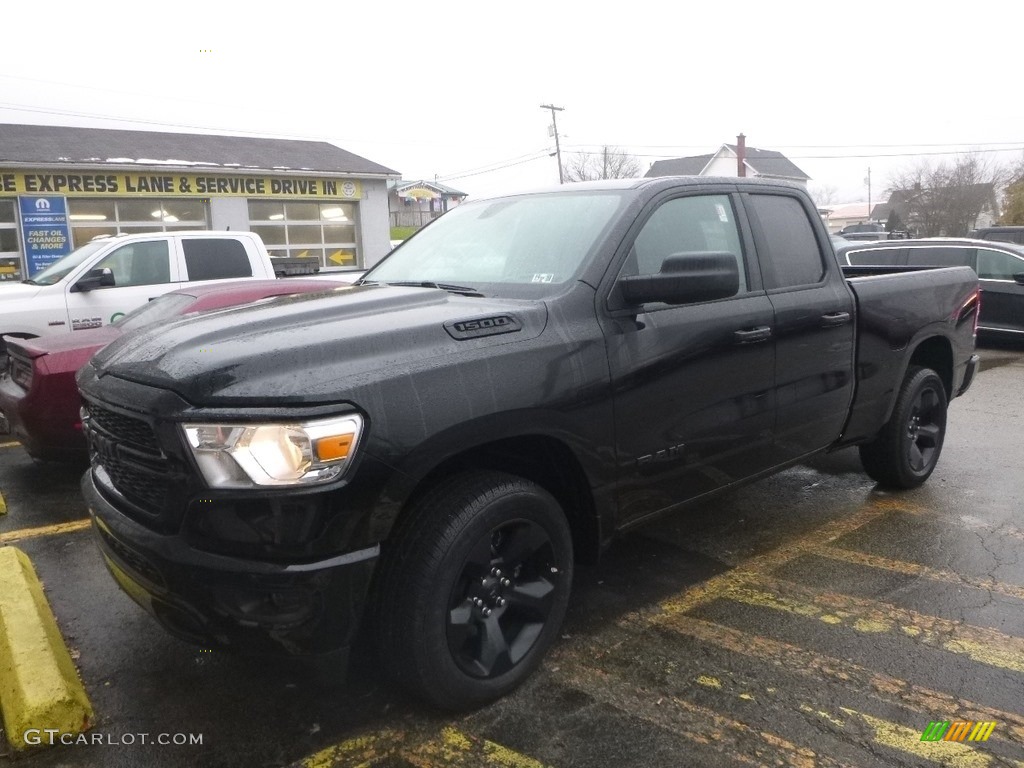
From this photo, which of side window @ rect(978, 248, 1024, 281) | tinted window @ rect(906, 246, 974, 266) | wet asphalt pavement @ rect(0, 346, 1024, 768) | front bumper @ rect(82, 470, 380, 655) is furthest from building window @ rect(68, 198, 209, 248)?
front bumper @ rect(82, 470, 380, 655)

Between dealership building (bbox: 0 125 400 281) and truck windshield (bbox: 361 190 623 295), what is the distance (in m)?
18.6

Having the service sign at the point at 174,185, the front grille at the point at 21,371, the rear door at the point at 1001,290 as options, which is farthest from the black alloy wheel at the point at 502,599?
the service sign at the point at 174,185

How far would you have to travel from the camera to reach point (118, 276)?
8586mm

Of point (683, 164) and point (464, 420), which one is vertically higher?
point (683, 164)

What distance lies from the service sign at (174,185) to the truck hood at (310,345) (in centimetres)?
2089

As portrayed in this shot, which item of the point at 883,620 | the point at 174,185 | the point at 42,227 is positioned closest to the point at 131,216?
the point at 174,185

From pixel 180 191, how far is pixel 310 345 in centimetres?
2222

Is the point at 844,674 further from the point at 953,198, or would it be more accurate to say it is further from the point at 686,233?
the point at 953,198

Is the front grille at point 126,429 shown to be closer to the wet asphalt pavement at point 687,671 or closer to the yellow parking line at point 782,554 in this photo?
the wet asphalt pavement at point 687,671

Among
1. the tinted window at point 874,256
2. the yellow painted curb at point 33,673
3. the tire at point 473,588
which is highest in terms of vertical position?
the tinted window at point 874,256

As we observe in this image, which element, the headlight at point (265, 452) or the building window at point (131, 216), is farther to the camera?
the building window at point (131, 216)

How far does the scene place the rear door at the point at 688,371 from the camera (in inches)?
124

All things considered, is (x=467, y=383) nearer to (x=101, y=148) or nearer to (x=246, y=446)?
(x=246, y=446)

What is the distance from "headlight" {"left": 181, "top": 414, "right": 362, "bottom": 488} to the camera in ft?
7.52
